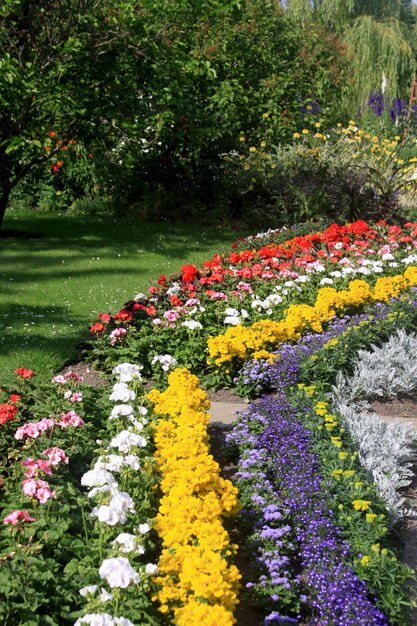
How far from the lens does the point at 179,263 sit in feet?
29.5

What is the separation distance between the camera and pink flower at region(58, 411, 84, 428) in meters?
3.35

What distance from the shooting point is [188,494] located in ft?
9.39

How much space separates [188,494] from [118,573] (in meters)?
0.77

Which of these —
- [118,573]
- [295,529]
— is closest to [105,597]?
[118,573]

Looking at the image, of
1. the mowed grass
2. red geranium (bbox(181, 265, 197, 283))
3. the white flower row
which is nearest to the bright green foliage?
the mowed grass

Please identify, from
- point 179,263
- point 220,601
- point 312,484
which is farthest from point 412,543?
point 179,263

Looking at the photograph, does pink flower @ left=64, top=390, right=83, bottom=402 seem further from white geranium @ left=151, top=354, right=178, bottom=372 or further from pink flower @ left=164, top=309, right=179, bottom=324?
pink flower @ left=164, top=309, right=179, bottom=324

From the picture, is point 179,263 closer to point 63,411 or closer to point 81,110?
point 81,110

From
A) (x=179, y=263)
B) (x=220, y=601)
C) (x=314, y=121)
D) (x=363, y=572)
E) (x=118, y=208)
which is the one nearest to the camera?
(x=220, y=601)

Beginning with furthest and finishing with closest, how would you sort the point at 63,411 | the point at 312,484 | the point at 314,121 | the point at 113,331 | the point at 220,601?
the point at 314,121 → the point at 113,331 → the point at 63,411 → the point at 312,484 → the point at 220,601

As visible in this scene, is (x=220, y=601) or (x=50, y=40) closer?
(x=220, y=601)

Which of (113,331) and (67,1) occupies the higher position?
(67,1)

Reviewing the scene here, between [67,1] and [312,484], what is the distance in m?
8.28

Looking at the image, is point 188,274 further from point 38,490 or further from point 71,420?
point 38,490
